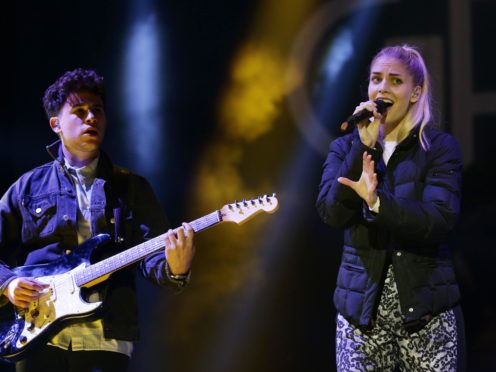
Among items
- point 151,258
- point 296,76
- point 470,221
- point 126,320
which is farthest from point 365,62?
point 126,320

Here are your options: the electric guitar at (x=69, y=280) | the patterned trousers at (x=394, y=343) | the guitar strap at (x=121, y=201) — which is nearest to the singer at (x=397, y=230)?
the patterned trousers at (x=394, y=343)

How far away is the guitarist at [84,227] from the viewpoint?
9.08 ft

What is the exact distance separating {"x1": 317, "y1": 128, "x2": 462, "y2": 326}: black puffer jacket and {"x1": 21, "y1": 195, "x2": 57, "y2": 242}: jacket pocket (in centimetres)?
106

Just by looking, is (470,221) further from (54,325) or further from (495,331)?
(54,325)

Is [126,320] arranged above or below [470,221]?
below

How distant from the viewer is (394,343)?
8.27 feet

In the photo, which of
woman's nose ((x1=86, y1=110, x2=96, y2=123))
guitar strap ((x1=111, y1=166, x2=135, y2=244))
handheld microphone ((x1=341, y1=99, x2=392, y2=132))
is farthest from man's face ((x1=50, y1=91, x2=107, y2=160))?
handheld microphone ((x1=341, y1=99, x2=392, y2=132))

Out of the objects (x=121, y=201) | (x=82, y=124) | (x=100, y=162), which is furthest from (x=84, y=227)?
(x=82, y=124)

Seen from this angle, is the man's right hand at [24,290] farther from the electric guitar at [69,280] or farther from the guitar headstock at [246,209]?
the guitar headstock at [246,209]

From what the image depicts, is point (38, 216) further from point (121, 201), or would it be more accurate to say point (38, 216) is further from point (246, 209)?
point (246, 209)

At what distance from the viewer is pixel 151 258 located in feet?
9.64

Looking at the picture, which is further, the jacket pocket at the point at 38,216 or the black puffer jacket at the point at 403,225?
the jacket pocket at the point at 38,216

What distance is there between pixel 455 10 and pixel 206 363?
227 centimetres

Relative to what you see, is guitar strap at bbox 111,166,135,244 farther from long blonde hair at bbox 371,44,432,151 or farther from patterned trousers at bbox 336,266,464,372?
long blonde hair at bbox 371,44,432,151
